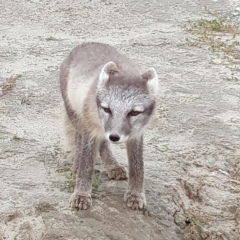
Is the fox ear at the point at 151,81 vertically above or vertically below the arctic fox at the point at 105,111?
above

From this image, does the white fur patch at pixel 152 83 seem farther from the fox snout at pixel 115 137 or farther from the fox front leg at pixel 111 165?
the fox front leg at pixel 111 165

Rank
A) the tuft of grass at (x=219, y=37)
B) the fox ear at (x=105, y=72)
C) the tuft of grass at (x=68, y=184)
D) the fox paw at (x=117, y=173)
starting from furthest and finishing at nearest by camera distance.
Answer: the tuft of grass at (x=219, y=37) → the fox paw at (x=117, y=173) → the tuft of grass at (x=68, y=184) → the fox ear at (x=105, y=72)

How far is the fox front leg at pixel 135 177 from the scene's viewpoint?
469 centimetres

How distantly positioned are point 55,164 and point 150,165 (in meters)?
0.81

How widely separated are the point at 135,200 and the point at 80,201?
412mm

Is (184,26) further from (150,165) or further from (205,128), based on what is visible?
(150,165)

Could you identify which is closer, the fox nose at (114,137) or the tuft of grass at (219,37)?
the fox nose at (114,137)

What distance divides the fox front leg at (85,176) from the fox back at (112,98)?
0.09 metres

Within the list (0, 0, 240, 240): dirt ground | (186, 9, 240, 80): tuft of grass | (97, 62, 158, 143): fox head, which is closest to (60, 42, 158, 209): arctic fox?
(97, 62, 158, 143): fox head

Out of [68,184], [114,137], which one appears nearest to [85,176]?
[68,184]

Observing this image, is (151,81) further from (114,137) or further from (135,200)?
(135,200)

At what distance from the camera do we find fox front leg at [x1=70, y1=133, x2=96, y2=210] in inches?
181

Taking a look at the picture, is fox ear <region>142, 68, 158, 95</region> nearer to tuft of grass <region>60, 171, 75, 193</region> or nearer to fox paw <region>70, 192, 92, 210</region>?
fox paw <region>70, 192, 92, 210</region>

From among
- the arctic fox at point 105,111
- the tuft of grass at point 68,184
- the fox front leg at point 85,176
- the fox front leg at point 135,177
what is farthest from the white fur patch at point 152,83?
the tuft of grass at point 68,184
